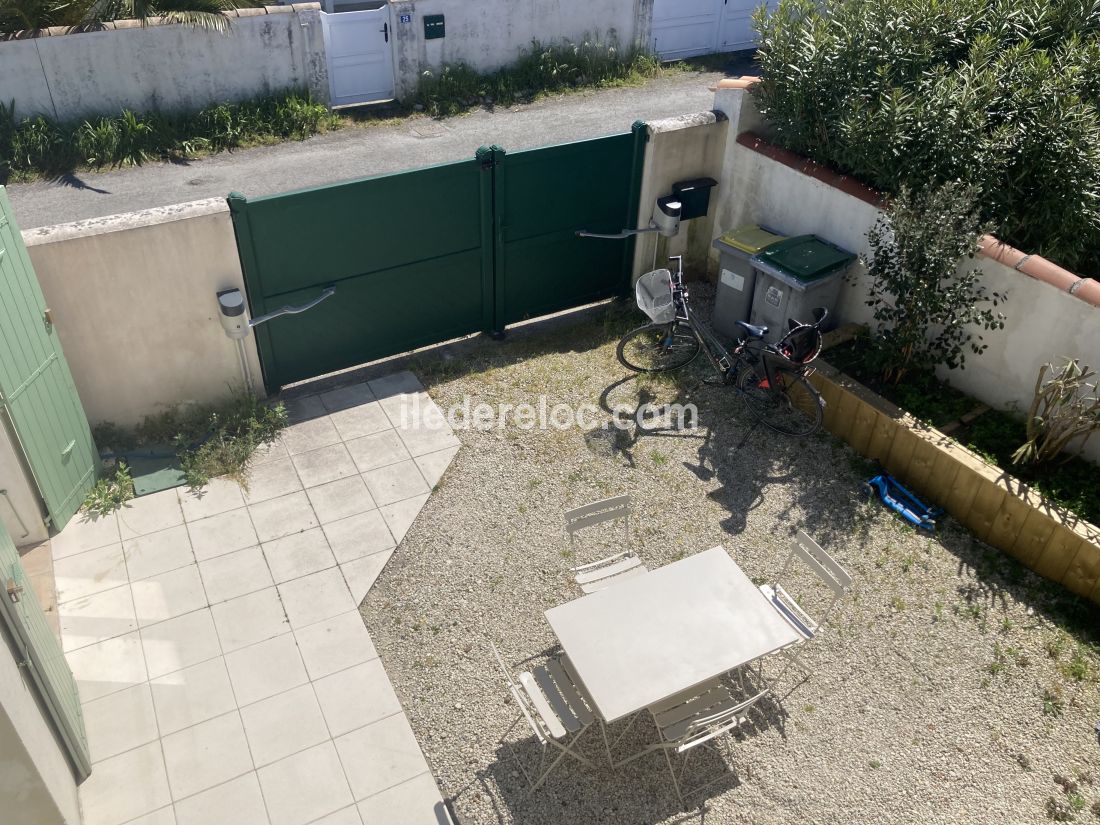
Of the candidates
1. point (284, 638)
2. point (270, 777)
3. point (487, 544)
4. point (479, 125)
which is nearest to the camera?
point (270, 777)

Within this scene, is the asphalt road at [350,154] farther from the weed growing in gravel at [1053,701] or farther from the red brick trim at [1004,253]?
the weed growing in gravel at [1053,701]

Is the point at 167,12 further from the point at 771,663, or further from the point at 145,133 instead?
the point at 771,663

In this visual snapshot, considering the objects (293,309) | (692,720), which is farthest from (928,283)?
(293,309)

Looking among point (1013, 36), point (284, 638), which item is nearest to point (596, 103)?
point (1013, 36)

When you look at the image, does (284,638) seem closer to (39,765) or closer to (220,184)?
(39,765)

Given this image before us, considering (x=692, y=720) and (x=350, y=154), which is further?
(x=350, y=154)

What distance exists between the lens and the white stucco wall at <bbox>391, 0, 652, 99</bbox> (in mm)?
14766

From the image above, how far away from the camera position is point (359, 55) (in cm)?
1463

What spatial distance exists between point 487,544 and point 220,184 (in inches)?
315

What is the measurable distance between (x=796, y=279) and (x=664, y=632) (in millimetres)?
4111

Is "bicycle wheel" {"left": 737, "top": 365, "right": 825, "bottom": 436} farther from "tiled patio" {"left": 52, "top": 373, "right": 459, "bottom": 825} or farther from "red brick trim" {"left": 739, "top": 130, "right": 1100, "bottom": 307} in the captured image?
"tiled patio" {"left": 52, "top": 373, "right": 459, "bottom": 825}

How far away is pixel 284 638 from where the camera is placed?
6168 millimetres

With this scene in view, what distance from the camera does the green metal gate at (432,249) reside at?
7738mm

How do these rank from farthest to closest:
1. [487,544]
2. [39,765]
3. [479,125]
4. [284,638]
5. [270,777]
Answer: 1. [479,125]
2. [487,544]
3. [284,638]
4. [270,777]
5. [39,765]
